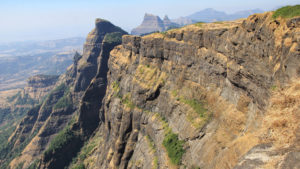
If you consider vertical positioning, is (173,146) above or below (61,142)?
above

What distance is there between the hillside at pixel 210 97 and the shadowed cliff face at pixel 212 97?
0.15 metres

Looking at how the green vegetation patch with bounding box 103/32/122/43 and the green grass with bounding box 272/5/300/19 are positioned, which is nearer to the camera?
the green grass with bounding box 272/5/300/19

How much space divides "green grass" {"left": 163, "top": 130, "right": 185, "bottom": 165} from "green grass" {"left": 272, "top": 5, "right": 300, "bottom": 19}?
106 ft

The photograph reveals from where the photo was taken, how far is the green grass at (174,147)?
4594cm

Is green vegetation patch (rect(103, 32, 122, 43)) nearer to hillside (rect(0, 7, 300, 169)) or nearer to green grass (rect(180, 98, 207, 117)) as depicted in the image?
hillside (rect(0, 7, 300, 169))

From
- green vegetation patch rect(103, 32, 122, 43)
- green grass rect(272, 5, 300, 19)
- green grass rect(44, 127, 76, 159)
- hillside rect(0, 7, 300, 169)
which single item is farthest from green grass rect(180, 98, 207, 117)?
green vegetation patch rect(103, 32, 122, 43)

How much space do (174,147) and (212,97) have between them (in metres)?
14.9

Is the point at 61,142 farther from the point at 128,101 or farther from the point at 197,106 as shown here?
the point at 197,106

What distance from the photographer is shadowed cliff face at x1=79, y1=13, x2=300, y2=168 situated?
27266 mm

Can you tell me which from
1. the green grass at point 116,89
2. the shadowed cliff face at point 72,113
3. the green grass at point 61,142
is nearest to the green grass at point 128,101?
the green grass at point 116,89

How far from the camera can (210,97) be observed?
154 feet

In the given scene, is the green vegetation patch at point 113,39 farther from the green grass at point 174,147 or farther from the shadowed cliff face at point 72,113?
the green grass at point 174,147

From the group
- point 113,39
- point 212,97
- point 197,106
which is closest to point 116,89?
point 197,106

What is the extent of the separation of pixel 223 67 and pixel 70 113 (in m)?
150
